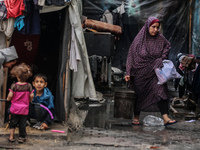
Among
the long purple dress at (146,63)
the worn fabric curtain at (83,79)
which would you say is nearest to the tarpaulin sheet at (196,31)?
the long purple dress at (146,63)

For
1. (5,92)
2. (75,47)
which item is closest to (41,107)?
(5,92)

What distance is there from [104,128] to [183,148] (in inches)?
67.5

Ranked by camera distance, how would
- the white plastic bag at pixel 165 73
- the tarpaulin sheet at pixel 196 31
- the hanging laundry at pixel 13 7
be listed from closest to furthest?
the hanging laundry at pixel 13 7, the white plastic bag at pixel 165 73, the tarpaulin sheet at pixel 196 31

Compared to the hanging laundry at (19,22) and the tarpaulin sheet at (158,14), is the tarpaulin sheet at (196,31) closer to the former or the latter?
the tarpaulin sheet at (158,14)

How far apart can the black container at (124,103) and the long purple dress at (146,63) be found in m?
0.24

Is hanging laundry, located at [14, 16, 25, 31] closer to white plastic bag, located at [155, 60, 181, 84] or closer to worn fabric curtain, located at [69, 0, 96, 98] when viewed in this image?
worn fabric curtain, located at [69, 0, 96, 98]

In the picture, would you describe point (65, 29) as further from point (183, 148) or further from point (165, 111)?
point (183, 148)

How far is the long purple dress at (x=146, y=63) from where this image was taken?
6.47 meters

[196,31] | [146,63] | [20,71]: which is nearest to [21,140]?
[20,71]

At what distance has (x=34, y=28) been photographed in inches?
228

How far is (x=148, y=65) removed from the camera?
649cm

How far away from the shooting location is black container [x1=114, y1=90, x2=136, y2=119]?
644 cm

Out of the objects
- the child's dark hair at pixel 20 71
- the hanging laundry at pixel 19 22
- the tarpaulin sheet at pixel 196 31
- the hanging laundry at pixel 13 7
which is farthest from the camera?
the tarpaulin sheet at pixel 196 31

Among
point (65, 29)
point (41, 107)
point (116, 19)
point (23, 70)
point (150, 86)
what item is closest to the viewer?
point (23, 70)
